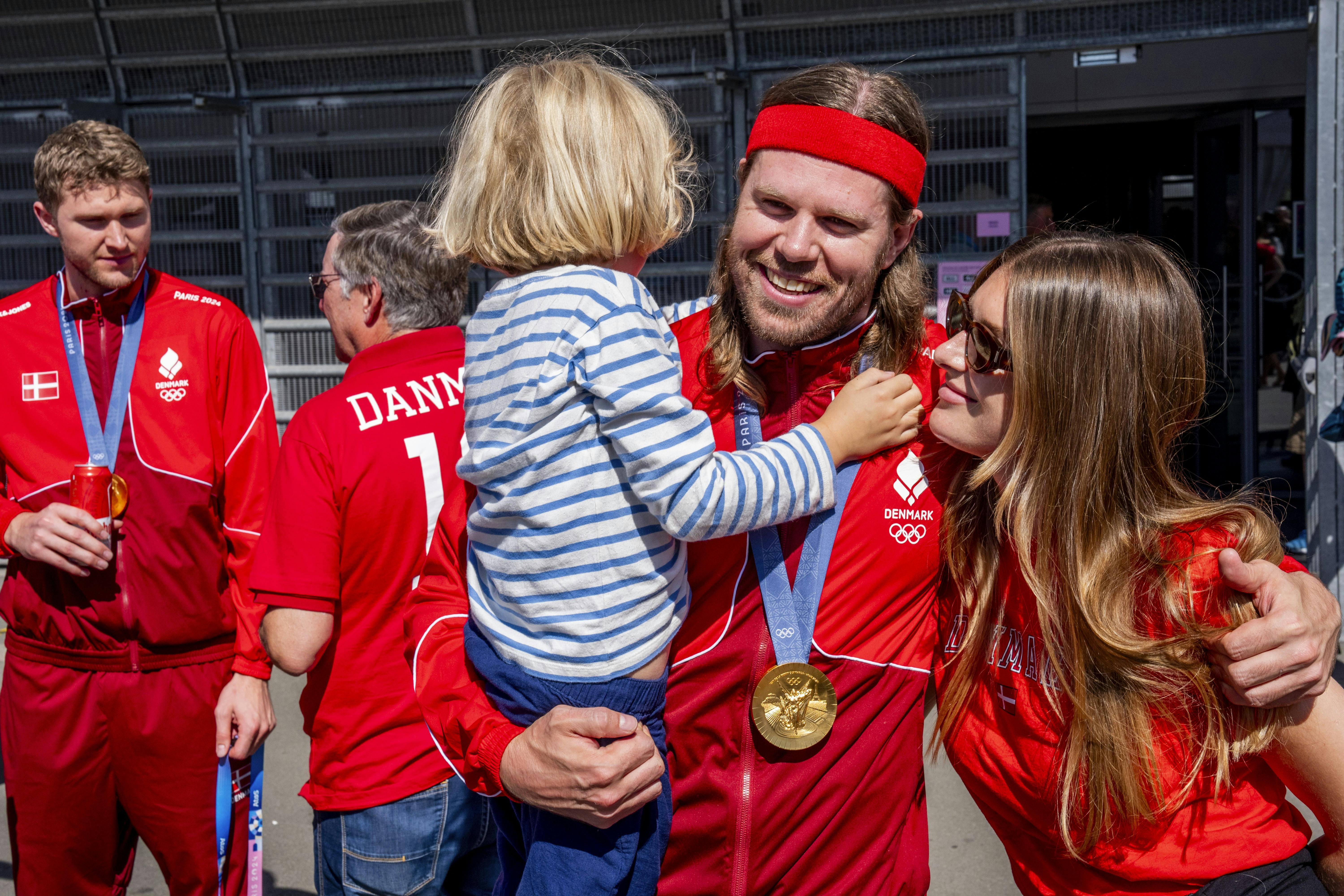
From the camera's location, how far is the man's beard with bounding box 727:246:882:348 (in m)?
2.10

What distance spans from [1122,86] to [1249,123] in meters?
1.00

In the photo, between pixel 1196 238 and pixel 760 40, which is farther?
pixel 1196 238

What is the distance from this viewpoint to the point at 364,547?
2.80 meters

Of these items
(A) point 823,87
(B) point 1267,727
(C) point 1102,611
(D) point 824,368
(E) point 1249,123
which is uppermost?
(E) point 1249,123

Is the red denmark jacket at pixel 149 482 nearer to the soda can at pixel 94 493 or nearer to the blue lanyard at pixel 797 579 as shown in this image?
the soda can at pixel 94 493

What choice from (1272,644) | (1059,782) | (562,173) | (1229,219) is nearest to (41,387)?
(562,173)

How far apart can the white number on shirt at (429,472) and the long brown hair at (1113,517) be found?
1444mm

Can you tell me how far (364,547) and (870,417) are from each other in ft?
4.75

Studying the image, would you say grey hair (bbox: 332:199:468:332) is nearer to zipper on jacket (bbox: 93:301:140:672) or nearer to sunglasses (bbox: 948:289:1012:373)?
zipper on jacket (bbox: 93:301:140:672)

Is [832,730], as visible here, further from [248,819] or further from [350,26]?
[350,26]

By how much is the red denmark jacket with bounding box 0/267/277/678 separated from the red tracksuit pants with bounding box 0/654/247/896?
0.08m

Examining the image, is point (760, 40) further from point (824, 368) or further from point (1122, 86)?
point (824, 368)

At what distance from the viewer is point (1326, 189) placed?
223 inches

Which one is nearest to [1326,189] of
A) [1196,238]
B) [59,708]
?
[1196,238]
